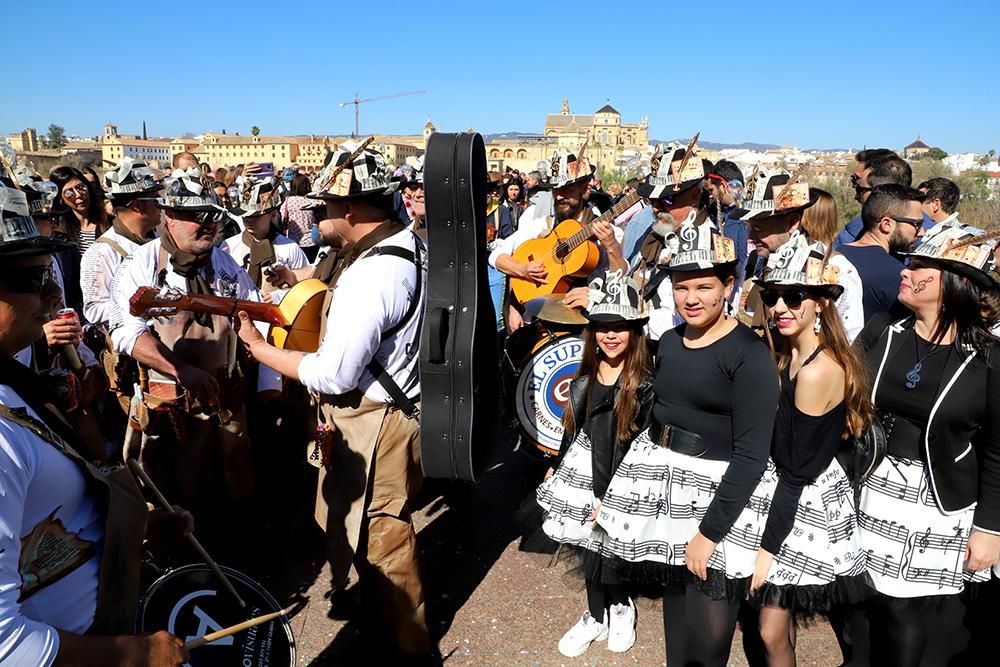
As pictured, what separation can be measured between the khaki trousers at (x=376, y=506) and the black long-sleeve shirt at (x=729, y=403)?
1.33m

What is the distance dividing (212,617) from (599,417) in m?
1.88

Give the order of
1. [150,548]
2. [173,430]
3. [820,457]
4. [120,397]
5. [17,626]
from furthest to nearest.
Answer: [120,397]
[173,430]
[820,457]
[150,548]
[17,626]

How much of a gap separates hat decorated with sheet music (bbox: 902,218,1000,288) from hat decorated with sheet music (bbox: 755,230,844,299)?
48 centimetres

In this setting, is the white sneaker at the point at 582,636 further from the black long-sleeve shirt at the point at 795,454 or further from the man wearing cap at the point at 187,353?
the man wearing cap at the point at 187,353

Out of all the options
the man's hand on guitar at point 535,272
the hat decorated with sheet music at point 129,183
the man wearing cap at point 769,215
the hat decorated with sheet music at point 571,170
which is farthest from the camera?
the hat decorated with sheet music at point 571,170

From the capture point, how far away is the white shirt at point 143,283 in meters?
3.88

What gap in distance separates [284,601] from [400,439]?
163 centimetres

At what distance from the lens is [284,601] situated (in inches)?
164

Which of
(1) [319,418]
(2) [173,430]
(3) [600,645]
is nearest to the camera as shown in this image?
(1) [319,418]

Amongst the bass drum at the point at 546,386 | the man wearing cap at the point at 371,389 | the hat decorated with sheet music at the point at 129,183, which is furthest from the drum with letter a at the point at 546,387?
the hat decorated with sheet music at the point at 129,183

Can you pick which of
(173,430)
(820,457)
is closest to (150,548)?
(173,430)

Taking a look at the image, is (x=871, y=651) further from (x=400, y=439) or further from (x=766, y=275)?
(x=400, y=439)

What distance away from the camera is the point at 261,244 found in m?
5.95

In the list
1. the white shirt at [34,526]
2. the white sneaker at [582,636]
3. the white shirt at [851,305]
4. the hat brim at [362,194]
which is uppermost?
the hat brim at [362,194]
